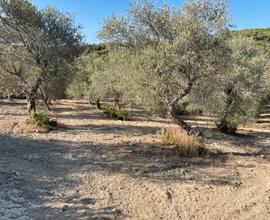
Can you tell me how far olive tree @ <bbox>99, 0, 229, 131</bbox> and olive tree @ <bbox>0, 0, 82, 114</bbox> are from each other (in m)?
5.54

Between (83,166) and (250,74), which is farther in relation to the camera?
(250,74)

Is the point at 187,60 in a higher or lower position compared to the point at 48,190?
higher

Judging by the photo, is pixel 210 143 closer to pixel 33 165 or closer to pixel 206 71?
pixel 206 71

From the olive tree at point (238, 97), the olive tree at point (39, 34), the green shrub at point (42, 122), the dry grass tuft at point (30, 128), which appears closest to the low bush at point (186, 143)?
the olive tree at point (238, 97)

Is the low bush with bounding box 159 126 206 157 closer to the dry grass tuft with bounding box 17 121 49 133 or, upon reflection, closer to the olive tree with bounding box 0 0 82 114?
the dry grass tuft with bounding box 17 121 49 133

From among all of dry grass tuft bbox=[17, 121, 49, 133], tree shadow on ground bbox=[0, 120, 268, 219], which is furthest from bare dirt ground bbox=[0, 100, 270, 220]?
dry grass tuft bbox=[17, 121, 49, 133]

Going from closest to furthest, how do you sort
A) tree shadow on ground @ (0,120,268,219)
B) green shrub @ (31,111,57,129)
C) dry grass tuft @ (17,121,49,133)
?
tree shadow on ground @ (0,120,268,219), dry grass tuft @ (17,121,49,133), green shrub @ (31,111,57,129)

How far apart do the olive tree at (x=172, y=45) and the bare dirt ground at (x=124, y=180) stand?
2408 millimetres

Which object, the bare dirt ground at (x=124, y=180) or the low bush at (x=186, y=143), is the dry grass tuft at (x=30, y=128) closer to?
the bare dirt ground at (x=124, y=180)

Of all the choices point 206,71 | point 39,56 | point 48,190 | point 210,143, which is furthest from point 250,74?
point 48,190

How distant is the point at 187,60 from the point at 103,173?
15.3 feet

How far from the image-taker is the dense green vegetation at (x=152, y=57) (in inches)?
486

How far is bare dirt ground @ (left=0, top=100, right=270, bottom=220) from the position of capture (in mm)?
7797

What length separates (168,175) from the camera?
33.3 ft
